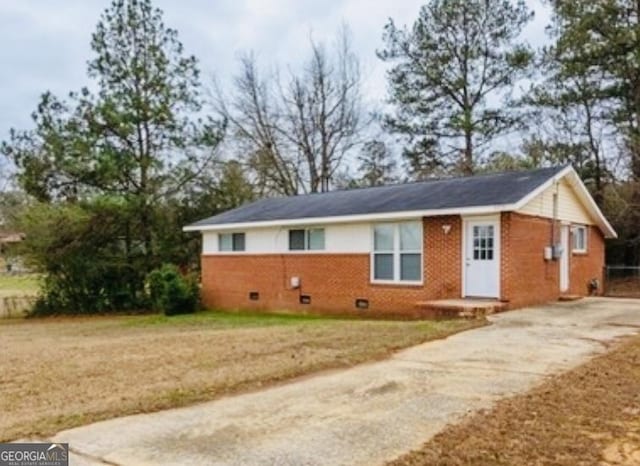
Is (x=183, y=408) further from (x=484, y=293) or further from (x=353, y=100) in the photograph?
(x=353, y=100)

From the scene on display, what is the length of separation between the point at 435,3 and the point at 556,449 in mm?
25238

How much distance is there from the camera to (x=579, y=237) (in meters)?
17.2

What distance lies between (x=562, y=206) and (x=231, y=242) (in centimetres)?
1012

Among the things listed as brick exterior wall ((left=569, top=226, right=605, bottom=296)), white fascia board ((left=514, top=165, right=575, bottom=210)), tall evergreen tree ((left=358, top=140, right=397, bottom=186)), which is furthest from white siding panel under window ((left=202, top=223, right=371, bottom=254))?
tall evergreen tree ((left=358, top=140, right=397, bottom=186))

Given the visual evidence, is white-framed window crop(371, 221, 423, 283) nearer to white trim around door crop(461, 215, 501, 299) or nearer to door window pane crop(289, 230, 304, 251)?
white trim around door crop(461, 215, 501, 299)

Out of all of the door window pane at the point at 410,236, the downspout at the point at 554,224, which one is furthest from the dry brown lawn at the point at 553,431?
the downspout at the point at 554,224

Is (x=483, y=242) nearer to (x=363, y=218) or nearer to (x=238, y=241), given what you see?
(x=363, y=218)

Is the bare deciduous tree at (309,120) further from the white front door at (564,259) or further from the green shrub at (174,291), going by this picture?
the white front door at (564,259)

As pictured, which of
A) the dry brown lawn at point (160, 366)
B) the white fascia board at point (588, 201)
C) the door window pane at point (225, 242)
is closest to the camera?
the dry brown lawn at point (160, 366)

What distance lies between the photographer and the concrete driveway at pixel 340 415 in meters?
4.20

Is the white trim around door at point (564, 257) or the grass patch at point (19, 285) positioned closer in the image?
the white trim around door at point (564, 257)

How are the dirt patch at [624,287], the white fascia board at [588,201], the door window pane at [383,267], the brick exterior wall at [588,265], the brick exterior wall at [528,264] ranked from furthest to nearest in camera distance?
the dirt patch at [624,287], the brick exterior wall at [588,265], the white fascia board at [588,201], the door window pane at [383,267], the brick exterior wall at [528,264]

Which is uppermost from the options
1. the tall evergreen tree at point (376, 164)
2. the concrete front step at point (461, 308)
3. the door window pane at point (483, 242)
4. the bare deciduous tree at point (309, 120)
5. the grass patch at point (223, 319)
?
the bare deciduous tree at point (309, 120)

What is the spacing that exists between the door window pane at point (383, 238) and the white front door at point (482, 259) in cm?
212
